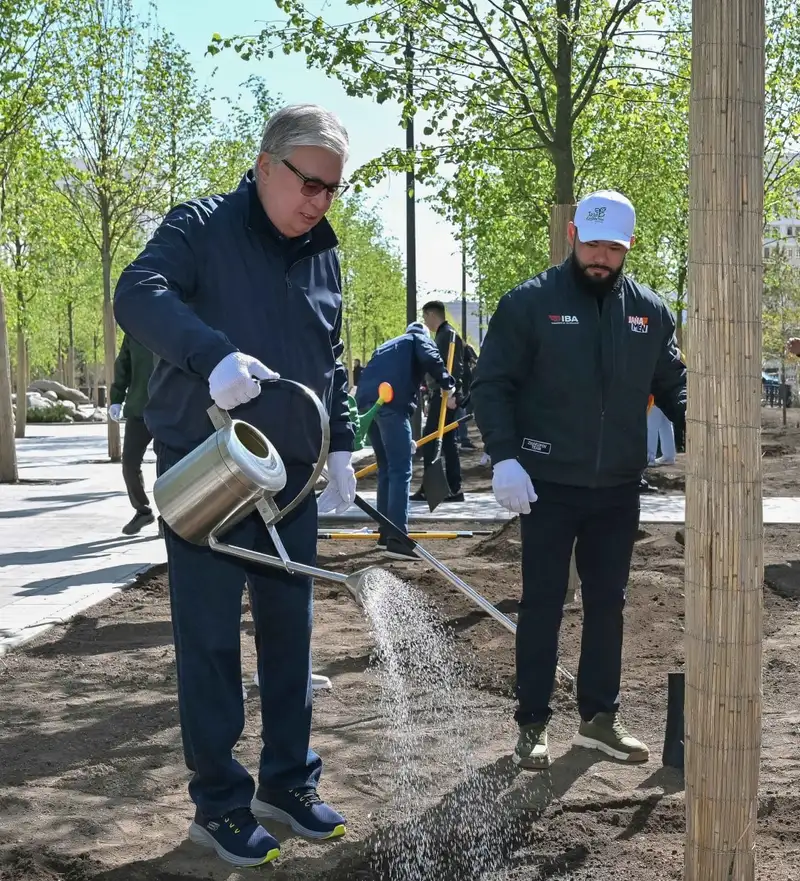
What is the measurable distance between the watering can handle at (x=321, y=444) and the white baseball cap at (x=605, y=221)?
1.27m

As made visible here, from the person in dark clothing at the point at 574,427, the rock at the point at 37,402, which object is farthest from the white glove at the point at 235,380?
the rock at the point at 37,402

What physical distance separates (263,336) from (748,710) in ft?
5.32

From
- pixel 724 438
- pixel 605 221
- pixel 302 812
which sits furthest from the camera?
pixel 605 221

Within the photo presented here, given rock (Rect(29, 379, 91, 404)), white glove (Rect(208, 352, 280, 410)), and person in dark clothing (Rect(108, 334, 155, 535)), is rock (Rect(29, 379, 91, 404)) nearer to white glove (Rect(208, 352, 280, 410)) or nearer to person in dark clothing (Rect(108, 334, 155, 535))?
person in dark clothing (Rect(108, 334, 155, 535))

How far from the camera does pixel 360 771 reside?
13.4 ft

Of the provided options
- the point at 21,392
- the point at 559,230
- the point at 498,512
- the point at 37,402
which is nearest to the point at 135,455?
the point at 498,512

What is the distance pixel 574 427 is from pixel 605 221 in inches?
27.4

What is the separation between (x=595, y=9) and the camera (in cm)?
820

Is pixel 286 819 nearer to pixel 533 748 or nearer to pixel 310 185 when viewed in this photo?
pixel 533 748

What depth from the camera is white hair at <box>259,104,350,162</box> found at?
128 inches

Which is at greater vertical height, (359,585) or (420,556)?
(359,585)

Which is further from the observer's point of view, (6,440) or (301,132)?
(6,440)

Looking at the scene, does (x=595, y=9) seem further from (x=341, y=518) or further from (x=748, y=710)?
(x=748, y=710)

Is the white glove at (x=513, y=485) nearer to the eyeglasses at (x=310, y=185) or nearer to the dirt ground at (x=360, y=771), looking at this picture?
the dirt ground at (x=360, y=771)
